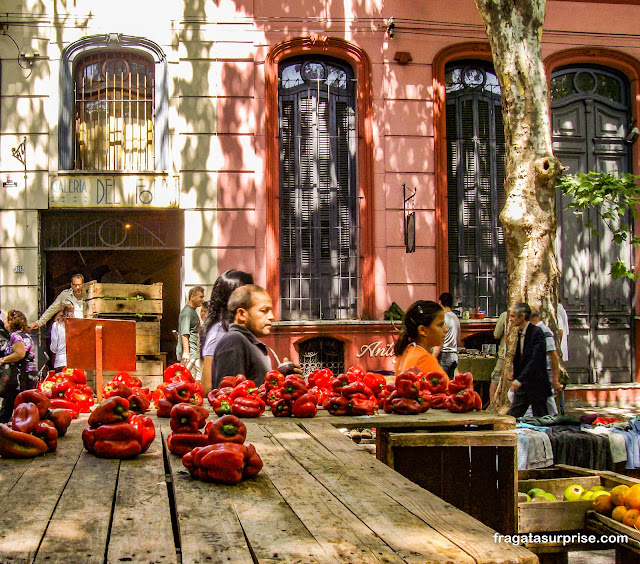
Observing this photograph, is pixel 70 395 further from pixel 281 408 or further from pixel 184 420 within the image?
pixel 184 420

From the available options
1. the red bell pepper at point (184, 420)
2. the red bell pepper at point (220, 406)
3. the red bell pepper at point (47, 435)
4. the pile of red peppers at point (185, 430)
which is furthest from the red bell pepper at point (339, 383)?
the red bell pepper at point (47, 435)

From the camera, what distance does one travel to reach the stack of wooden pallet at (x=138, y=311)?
37.2 ft

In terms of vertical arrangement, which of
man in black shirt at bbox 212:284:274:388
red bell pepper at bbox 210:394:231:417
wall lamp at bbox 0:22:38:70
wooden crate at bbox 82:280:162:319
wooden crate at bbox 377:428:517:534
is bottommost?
wooden crate at bbox 377:428:517:534

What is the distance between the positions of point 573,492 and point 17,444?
4103 millimetres

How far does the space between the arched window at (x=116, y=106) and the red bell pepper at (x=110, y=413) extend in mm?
10354

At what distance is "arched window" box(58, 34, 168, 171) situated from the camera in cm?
1357

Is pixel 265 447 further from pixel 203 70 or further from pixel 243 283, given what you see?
pixel 203 70

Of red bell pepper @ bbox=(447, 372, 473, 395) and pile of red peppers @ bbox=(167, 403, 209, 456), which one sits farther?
red bell pepper @ bbox=(447, 372, 473, 395)

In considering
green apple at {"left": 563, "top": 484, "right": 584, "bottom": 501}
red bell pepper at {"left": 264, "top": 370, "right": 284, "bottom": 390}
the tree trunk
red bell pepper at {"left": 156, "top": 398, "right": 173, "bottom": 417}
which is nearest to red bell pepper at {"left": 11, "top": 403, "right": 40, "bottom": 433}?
red bell pepper at {"left": 156, "top": 398, "right": 173, "bottom": 417}

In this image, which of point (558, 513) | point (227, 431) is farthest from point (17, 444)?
point (558, 513)

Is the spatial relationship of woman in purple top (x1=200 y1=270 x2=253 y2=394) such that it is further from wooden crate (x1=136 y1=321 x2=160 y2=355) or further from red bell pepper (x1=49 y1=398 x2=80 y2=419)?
wooden crate (x1=136 y1=321 x2=160 y2=355)

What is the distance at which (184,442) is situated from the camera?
11.5ft

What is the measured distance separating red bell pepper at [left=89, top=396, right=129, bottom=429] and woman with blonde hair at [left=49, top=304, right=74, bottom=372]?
8.07 metres

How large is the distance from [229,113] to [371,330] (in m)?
4.36
